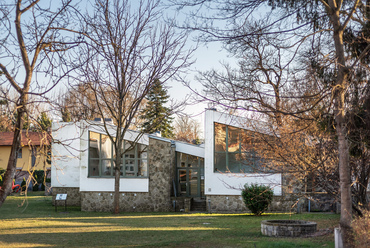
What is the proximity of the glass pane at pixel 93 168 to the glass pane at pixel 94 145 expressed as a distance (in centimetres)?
32

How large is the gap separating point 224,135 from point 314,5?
12.9 meters

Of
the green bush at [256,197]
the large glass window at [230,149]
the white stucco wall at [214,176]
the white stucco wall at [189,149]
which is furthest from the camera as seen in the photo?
the white stucco wall at [189,149]

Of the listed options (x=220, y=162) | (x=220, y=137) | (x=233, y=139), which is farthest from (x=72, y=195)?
(x=233, y=139)

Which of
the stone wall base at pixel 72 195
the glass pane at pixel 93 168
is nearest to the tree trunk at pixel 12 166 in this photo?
the glass pane at pixel 93 168

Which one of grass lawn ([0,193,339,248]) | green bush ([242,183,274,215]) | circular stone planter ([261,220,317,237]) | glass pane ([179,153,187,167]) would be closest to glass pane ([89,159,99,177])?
glass pane ([179,153,187,167])

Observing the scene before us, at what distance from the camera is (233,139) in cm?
2106

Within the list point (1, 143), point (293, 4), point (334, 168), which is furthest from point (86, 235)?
point (1, 143)

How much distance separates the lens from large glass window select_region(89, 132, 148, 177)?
2330cm

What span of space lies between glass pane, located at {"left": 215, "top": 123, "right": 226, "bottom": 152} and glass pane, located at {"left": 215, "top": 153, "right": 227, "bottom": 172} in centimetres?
26

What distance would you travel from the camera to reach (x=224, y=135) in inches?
838

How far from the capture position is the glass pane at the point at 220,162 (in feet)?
69.9

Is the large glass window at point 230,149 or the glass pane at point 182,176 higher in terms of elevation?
the large glass window at point 230,149

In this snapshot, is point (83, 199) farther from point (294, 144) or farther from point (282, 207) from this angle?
point (294, 144)

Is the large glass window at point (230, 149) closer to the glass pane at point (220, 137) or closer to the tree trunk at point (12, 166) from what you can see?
the glass pane at point (220, 137)
